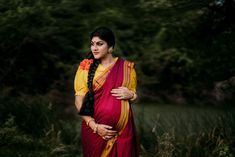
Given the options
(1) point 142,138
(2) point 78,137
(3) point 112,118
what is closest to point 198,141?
(1) point 142,138

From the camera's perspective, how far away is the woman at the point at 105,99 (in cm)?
351

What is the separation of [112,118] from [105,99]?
0.15 m

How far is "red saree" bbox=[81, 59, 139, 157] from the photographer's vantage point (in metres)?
3.50

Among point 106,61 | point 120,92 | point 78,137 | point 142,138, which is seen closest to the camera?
point 120,92

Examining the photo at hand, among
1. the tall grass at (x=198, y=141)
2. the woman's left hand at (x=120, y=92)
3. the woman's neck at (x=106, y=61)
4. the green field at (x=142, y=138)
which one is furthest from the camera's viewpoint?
the green field at (x=142, y=138)

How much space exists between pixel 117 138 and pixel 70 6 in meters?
7.42

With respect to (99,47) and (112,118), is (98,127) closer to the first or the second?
(112,118)

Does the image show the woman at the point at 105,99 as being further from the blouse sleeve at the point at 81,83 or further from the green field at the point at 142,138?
the green field at the point at 142,138

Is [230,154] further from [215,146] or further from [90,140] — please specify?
[90,140]

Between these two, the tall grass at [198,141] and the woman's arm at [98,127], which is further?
the tall grass at [198,141]

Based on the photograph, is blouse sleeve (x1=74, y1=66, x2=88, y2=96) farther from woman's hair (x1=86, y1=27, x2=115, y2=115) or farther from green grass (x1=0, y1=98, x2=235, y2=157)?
green grass (x1=0, y1=98, x2=235, y2=157)

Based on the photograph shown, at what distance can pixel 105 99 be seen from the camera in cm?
351

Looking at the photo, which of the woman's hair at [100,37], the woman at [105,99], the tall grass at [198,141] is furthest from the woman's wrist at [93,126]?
the tall grass at [198,141]

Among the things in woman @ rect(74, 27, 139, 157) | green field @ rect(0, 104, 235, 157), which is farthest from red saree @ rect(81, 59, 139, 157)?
green field @ rect(0, 104, 235, 157)
